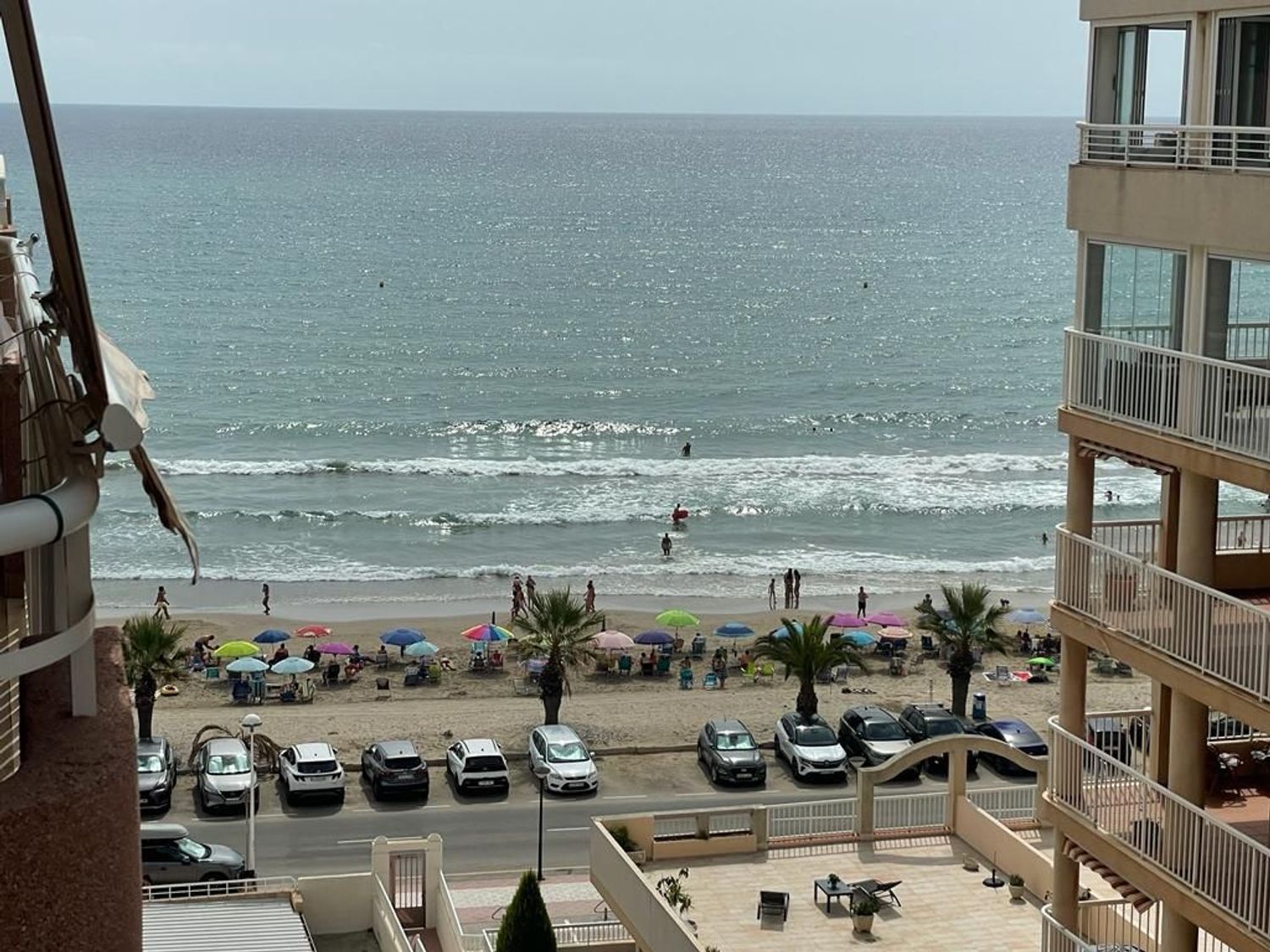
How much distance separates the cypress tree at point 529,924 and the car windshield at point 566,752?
12679 mm

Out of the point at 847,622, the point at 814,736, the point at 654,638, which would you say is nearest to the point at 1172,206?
the point at 814,736

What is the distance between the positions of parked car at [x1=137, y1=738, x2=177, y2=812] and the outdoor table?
637 inches

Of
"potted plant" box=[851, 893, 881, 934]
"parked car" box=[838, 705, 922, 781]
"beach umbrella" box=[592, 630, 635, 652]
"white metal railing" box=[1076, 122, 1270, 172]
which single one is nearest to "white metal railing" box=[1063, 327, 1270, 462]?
"white metal railing" box=[1076, 122, 1270, 172]

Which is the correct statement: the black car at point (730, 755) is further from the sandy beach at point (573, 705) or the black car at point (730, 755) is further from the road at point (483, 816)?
the sandy beach at point (573, 705)

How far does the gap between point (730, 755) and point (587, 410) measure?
193ft

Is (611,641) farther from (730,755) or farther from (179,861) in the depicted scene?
(179,861)

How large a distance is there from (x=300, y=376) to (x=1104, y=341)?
90.5m

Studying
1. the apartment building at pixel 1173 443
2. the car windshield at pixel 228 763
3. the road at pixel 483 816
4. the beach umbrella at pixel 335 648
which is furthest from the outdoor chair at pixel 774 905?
the beach umbrella at pixel 335 648

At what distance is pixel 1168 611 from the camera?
1290 centimetres

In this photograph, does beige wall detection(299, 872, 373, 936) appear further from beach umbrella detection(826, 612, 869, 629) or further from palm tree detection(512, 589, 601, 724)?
beach umbrella detection(826, 612, 869, 629)

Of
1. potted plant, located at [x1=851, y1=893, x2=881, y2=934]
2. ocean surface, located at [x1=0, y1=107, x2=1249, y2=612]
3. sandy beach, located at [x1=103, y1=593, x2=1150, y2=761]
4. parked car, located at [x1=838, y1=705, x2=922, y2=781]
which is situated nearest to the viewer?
potted plant, located at [x1=851, y1=893, x2=881, y2=934]

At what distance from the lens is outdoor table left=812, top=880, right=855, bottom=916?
18812 mm

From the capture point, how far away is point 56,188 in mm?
7020

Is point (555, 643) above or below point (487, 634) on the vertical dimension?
above
